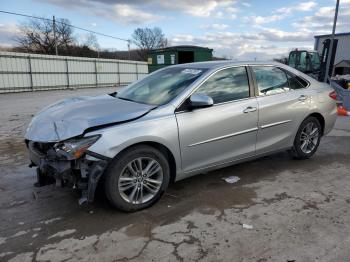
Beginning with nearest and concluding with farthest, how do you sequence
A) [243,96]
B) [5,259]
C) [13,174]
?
1. [5,259]
2. [243,96]
3. [13,174]

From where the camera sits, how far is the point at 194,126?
377 cm

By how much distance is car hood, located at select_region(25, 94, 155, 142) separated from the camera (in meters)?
3.30

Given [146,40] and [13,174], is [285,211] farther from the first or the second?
→ [146,40]

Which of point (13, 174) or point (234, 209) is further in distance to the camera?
point (13, 174)

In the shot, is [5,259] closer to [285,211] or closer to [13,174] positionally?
[13,174]

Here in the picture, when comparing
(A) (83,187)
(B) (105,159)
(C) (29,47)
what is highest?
(C) (29,47)

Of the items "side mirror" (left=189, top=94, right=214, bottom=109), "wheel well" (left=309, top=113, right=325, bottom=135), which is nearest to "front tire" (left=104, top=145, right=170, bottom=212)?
"side mirror" (left=189, top=94, right=214, bottom=109)

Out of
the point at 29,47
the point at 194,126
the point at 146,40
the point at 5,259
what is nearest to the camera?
the point at 5,259

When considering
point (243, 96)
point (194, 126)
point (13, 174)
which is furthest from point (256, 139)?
point (13, 174)

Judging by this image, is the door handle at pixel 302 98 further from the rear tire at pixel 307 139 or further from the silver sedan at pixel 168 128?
the rear tire at pixel 307 139

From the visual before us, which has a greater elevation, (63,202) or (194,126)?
(194,126)

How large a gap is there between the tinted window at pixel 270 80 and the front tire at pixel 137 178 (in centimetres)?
190

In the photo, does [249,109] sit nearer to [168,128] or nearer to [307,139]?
[168,128]

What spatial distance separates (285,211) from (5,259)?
2805 millimetres
